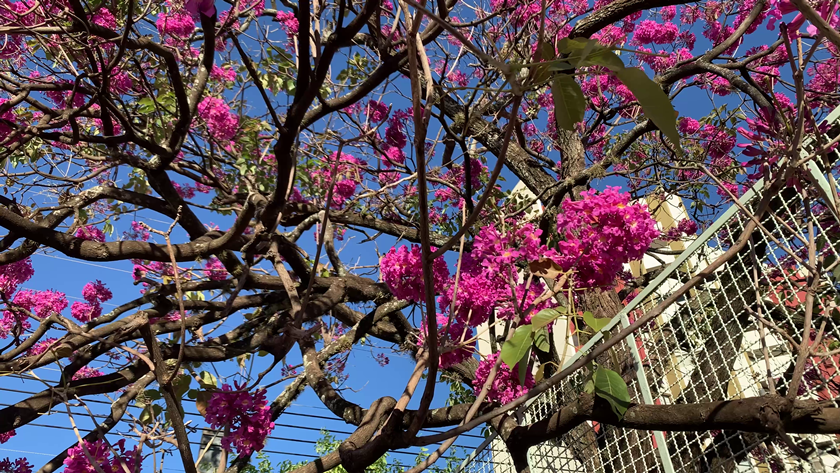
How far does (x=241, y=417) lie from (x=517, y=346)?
3.30 ft

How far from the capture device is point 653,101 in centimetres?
46

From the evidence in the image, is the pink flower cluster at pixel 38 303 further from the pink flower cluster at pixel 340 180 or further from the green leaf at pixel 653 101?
the green leaf at pixel 653 101

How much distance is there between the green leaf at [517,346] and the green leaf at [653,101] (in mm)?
795

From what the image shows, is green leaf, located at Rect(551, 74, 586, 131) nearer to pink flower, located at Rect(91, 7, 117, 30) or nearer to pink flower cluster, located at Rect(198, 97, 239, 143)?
pink flower cluster, located at Rect(198, 97, 239, 143)

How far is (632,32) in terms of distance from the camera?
4.89 meters

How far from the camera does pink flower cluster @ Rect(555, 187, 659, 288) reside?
129 centimetres

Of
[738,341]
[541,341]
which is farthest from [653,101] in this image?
[738,341]

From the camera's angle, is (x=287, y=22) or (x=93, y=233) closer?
(x=287, y=22)

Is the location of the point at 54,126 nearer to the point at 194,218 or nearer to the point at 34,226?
the point at 34,226

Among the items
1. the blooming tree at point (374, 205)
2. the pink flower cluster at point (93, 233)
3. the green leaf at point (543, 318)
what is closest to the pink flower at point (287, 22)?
the blooming tree at point (374, 205)

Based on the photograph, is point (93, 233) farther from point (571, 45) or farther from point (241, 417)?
point (571, 45)

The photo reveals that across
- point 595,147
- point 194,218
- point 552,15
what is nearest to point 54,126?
point 194,218

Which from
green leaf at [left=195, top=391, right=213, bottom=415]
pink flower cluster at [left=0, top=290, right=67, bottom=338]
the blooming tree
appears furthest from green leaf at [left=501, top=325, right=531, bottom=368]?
pink flower cluster at [left=0, top=290, right=67, bottom=338]

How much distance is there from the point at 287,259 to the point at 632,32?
4041mm
